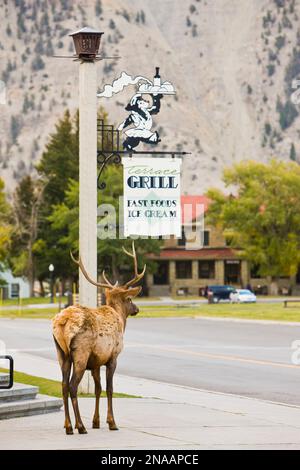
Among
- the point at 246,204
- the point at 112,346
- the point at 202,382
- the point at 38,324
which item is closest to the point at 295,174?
the point at 246,204

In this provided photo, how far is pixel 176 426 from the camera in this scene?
14.0 metres

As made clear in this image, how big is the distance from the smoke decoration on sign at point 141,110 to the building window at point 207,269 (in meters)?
98.0

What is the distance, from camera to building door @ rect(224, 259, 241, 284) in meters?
119

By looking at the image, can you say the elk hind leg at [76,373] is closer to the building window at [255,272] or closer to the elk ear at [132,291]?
the elk ear at [132,291]

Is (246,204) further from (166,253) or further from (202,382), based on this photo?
(202,382)

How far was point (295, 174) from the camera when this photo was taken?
10488cm

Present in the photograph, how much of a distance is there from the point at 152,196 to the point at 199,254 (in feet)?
323

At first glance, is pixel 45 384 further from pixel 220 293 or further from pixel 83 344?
pixel 220 293

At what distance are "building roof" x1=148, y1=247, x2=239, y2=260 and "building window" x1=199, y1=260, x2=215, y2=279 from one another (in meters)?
0.94

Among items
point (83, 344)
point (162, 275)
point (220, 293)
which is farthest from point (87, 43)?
point (162, 275)

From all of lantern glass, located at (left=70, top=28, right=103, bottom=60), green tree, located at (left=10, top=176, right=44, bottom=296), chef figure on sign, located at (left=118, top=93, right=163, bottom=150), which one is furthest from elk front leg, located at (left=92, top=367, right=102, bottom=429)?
green tree, located at (left=10, top=176, right=44, bottom=296)

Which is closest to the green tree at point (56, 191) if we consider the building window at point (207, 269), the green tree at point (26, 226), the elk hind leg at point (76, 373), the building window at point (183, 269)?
the green tree at point (26, 226)

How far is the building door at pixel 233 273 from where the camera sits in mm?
118969

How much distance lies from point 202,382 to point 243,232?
84.5 m
